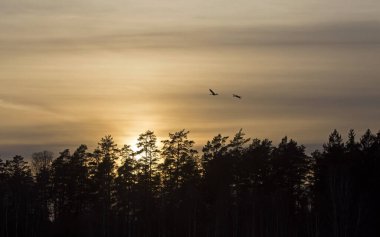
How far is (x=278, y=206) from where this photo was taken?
347 feet

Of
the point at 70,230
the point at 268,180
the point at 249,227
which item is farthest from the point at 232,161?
the point at 70,230

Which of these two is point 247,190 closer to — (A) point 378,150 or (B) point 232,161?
Answer: (B) point 232,161

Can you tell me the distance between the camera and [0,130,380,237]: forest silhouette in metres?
104

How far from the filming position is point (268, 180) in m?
117

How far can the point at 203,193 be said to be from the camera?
11531cm

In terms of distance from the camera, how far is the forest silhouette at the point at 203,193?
104250 mm

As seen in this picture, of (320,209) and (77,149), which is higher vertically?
(77,149)

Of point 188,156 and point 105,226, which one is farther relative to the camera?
point 188,156

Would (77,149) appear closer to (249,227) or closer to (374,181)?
(249,227)

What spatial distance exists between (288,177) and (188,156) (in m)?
14.6

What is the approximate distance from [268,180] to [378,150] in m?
15.3

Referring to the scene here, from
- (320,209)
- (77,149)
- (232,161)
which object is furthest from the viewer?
(77,149)

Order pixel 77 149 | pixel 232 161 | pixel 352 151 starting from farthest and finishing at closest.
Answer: pixel 77 149, pixel 232 161, pixel 352 151

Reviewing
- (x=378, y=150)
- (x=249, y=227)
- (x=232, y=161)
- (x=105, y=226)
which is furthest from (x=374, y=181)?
(x=105, y=226)
